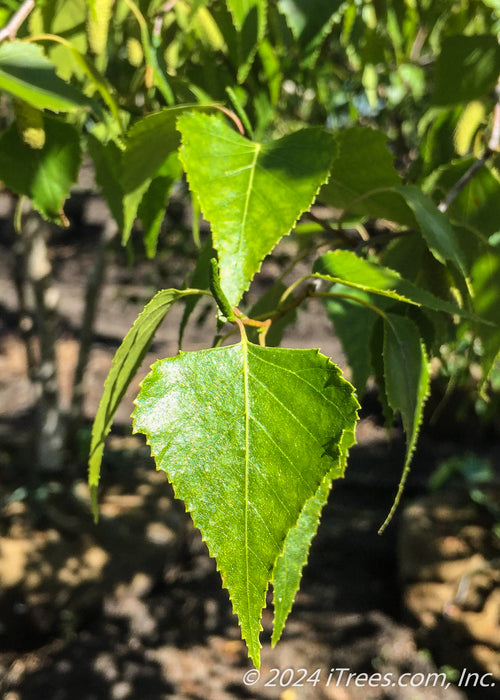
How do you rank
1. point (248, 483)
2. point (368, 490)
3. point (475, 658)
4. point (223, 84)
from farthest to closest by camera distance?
point (368, 490), point (475, 658), point (223, 84), point (248, 483)

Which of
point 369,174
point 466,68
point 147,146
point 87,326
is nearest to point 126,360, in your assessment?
point 147,146

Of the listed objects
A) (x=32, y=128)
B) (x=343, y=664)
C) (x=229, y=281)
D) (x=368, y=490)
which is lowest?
(x=343, y=664)

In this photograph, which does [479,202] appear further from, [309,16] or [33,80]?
[33,80]

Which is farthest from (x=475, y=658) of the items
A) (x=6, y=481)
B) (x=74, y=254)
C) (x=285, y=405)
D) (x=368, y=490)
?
(x=74, y=254)

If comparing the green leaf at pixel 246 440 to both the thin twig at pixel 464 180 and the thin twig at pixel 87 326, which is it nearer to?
the thin twig at pixel 464 180

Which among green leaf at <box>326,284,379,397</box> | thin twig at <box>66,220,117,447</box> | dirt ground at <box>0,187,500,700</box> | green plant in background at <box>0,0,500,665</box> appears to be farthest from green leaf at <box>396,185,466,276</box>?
thin twig at <box>66,220,117,447</box>

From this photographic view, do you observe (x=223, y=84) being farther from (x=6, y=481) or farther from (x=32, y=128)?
(x=6, y=481)
